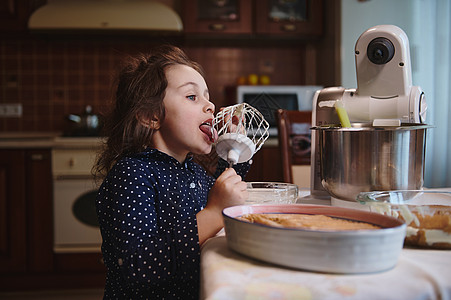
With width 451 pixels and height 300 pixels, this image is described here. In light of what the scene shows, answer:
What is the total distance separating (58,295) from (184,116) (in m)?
1.99

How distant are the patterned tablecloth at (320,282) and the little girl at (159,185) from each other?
22cm

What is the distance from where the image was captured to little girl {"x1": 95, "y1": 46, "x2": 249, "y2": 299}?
29.7 inches

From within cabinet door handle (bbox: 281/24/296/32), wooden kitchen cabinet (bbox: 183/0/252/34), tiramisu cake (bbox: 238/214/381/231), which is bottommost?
tiramisu cake (bbox: 238/214/381/231)

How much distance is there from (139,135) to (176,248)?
1.34 ft

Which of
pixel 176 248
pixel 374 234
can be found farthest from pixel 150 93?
pixel 374 234

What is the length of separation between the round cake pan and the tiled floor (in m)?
2.28

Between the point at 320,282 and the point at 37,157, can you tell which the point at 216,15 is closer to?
the point at 37,157

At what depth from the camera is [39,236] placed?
267cm

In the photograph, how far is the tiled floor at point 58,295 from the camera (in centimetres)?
260

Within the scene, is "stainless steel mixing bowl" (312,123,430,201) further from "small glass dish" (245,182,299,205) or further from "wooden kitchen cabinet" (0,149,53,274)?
"wooden kitchen cabinet" (0,149,53,274)

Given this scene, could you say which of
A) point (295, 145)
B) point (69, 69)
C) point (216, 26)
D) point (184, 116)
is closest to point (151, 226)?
point (184, 116)

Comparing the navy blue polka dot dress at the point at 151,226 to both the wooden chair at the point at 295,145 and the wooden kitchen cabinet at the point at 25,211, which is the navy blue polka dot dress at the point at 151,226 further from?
the wooden kitchen cabinet at the point at 25,211

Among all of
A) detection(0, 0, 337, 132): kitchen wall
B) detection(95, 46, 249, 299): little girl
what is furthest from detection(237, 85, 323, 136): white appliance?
detection(95, 46, 249, 299): little girl

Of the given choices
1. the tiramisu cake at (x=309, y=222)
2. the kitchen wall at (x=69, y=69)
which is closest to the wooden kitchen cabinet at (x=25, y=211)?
the kitchen wall at (x=69, y=69)
